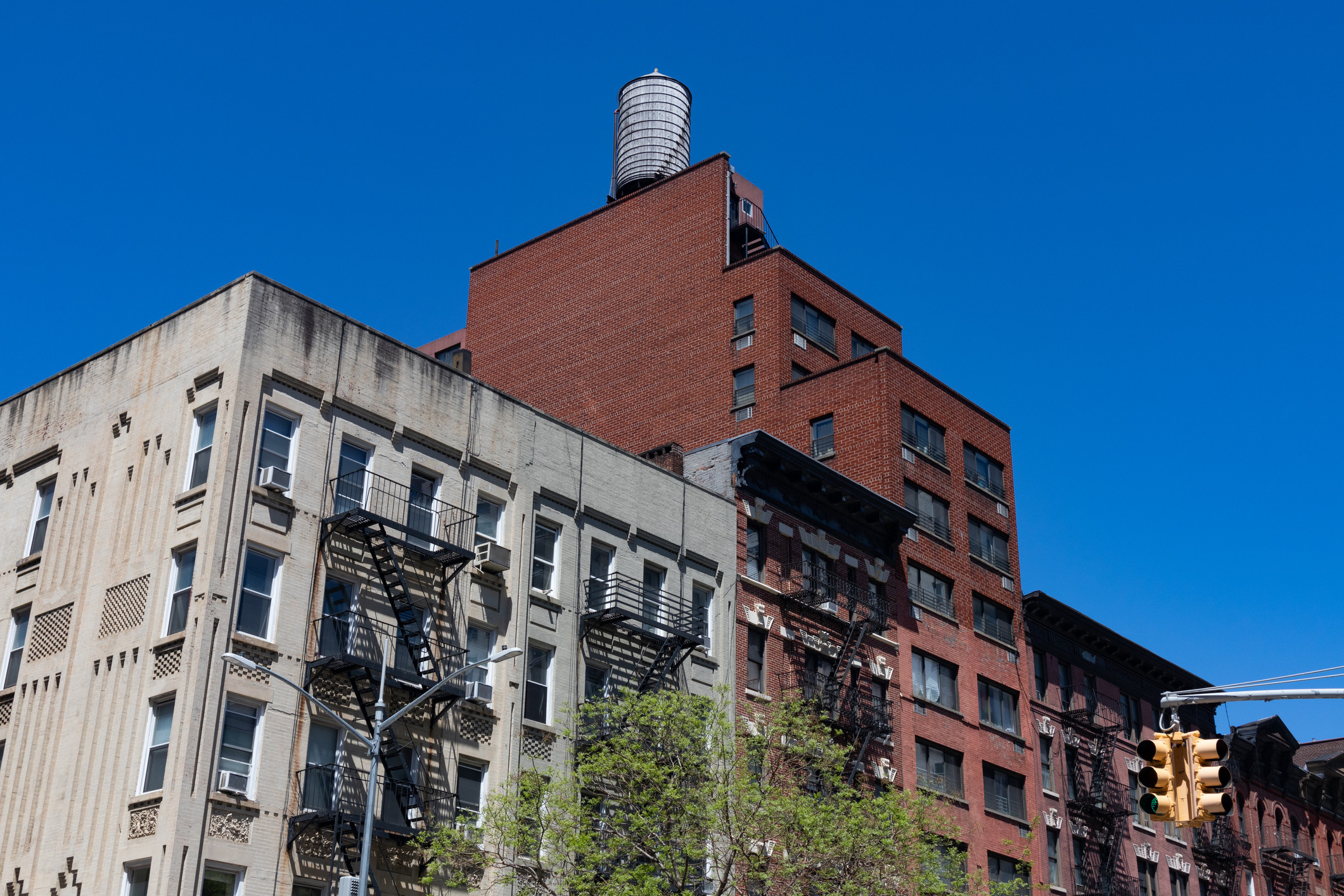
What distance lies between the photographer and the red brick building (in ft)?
172

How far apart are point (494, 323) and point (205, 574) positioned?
33475 millimetres

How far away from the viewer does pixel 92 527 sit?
3656 cm

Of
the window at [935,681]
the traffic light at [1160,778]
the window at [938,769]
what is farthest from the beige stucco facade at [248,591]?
the traffic light at [1160,778]

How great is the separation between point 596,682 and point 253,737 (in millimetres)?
10842

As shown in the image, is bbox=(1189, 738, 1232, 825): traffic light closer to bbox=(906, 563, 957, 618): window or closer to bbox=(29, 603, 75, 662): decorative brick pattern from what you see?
bbox=(29, 603, 75, 662): decorative brick pattern

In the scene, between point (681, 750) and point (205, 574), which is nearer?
point (205, 574)

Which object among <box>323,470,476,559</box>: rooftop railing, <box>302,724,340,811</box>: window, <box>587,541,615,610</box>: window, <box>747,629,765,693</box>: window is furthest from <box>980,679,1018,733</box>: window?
<box>302,724,340,811</box>: window

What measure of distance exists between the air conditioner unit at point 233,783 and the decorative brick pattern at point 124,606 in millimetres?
4384

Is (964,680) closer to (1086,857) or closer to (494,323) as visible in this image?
(1086,857)

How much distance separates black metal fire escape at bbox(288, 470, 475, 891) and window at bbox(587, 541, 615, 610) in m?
4.81

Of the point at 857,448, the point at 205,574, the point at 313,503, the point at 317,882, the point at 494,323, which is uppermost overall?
the point at 494,323

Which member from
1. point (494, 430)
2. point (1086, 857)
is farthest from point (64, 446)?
point (1086, 857)

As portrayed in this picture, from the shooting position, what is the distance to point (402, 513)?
36.9 metres

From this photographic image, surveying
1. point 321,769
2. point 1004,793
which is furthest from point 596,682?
point 1004,793
